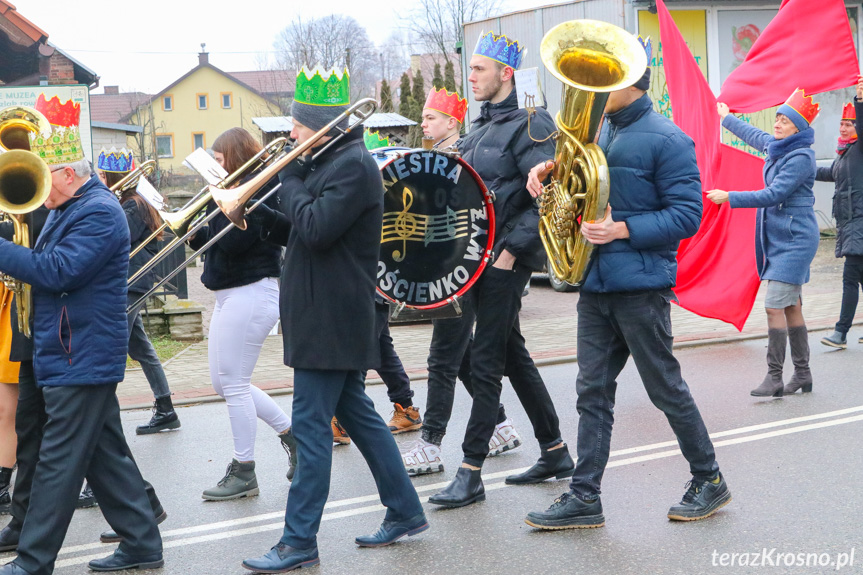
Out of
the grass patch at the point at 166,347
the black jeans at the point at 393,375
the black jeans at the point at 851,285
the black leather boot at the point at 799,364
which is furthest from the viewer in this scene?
the grass patch at the point at 166,347

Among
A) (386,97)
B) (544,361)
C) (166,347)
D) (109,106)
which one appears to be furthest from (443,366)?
(109,106)

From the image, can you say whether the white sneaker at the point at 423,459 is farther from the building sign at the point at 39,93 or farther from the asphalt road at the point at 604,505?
the building sign at the point at 39,93

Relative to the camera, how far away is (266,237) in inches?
179

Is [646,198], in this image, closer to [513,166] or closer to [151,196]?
[513,166]

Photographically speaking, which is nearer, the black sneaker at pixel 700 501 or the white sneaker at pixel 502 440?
the black sneaker at pixel 700 501

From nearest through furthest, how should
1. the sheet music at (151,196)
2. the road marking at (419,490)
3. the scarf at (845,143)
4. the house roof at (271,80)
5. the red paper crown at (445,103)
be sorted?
1. the road marking at (419,490)
2. the sheet music at (151,196)
3. the red paper crown at (445,103)
4. the scarf at (845,143)
5. the house roof at (271,80)

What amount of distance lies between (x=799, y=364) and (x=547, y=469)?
9.47 feet

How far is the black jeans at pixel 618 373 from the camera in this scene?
14.6 ft

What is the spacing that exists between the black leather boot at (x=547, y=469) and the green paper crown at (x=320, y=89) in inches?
85.0

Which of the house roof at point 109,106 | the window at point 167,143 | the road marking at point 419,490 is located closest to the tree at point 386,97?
the road marking at point 419,490

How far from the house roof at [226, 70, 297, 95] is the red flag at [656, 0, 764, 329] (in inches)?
1540

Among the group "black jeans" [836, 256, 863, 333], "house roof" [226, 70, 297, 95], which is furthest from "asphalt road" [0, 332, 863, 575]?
"house roof" [226, 70, 297, 95]

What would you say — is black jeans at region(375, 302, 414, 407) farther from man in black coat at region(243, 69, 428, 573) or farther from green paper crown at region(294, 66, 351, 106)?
green paper crown at region(294, 66, 351, 106)

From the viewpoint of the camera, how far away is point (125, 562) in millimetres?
4219
